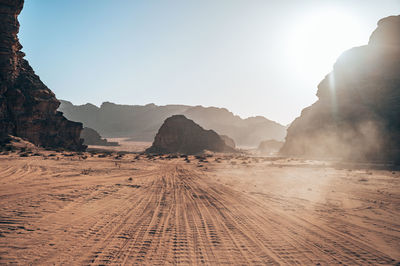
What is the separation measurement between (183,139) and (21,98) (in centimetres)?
4017

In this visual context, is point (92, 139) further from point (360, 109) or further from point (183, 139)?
point (360, 109)

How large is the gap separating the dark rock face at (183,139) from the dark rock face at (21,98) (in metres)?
26.4

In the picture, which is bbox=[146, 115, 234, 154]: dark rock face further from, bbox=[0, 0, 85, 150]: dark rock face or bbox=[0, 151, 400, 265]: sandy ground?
bbox=[0, 151, 400, 265]: sandy ground

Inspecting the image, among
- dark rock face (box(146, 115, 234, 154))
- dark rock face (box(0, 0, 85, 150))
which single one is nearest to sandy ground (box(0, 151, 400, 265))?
dark rock face (box(0, 0, 85, 150))

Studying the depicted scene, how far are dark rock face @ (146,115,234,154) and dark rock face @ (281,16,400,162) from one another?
24.0 meters

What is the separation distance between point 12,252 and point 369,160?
46932mm

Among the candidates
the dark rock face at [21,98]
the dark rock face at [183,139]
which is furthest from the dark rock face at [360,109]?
the dark rock face at [21,98]

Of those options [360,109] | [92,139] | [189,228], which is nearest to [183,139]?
[360,109]

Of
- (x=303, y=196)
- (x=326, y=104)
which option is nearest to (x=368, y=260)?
(x=303, y=196)

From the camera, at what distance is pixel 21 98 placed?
115 feet

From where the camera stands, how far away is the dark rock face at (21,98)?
3391 cm

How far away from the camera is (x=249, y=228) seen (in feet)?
18.6

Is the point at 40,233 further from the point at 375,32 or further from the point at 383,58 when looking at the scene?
the point at 375,32

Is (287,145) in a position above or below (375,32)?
below
